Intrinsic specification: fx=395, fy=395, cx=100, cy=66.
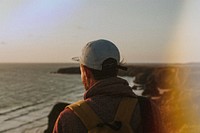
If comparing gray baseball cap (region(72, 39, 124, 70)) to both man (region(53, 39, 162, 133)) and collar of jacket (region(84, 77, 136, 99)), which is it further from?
collar of jacket (region(84, 77, 136, 99))

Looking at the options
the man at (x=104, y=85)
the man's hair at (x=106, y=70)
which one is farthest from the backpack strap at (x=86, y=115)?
the man's hair at (x=106, y=70)

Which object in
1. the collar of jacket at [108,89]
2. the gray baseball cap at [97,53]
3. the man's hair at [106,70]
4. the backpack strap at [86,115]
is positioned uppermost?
the gray baseball cap at [97,53]

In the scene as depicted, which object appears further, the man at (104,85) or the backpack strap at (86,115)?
the man at (104,85)

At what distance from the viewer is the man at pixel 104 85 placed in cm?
275

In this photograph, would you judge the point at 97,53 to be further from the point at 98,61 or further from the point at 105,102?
the point at 105,102

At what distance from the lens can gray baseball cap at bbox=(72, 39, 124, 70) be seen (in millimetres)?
2807

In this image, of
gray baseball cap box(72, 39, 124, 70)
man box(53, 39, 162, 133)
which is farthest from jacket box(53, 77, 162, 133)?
gray baseball cap box(72, 39, 124, 70)

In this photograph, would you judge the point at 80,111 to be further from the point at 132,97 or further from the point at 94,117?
the point at 132,97

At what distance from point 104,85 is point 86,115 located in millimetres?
272

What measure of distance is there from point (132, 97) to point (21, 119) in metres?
27.2

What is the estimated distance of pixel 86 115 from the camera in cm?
267

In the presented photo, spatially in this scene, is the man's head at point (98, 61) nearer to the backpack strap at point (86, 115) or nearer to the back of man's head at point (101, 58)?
the back of man's head at point (101, 58)

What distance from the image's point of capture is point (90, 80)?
2871mm

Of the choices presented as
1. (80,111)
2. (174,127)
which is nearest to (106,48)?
(80,111)
